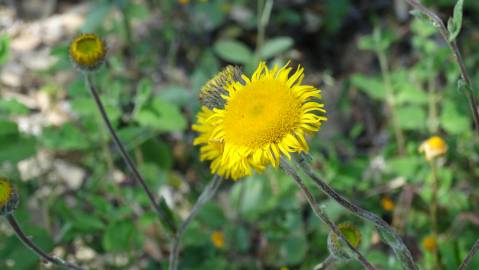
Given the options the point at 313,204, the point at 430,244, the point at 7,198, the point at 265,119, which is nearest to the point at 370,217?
the point at 313,204

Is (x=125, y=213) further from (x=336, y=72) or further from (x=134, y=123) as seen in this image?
(x=336, y=72)

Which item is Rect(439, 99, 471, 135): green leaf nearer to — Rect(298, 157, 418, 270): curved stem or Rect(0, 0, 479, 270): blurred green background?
Rect(0, 0, 479, 270): blurred green background

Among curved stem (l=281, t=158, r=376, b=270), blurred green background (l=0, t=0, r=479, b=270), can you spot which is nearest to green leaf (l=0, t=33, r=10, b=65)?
blurred green background (l=0, t=0, r=479, b=270)

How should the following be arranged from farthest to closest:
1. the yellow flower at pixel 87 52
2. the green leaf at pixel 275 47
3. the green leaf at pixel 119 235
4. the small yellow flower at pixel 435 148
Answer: the green leaf at pixel 275 47 < the green leaf at pixel 119 235 < the small yellow flower at pixel 435 148 < the yellow flower at pixel 87 52

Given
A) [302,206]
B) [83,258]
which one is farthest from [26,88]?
[302,206]

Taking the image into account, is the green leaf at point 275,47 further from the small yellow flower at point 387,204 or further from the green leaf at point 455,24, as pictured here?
the green leaf at point 455,24

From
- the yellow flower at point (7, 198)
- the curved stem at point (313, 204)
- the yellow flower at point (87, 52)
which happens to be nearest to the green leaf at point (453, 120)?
the curved stem at point (313, 204)
